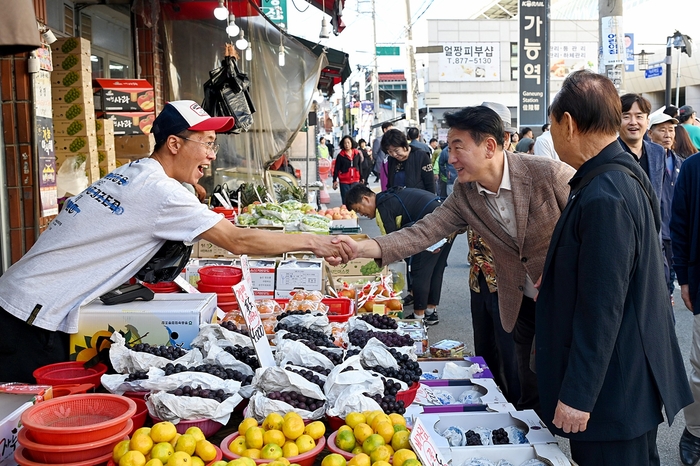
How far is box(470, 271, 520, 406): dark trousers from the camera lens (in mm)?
4363

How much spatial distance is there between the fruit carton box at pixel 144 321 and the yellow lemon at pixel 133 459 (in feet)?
3.89

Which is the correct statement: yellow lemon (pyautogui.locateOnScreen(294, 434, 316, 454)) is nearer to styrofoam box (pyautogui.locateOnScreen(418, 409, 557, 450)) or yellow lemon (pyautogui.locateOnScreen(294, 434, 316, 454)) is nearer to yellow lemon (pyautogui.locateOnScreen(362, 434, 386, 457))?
yellow lemon (pyautogui.locateOnScreen(362, 434, 386, 457))

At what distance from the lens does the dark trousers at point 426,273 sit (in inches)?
303

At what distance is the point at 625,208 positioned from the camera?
7.95 feet

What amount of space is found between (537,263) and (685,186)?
1455 mm

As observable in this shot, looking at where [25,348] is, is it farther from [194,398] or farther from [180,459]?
[180,459]

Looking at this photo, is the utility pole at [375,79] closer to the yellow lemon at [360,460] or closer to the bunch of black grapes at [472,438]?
the bunch of black grapes at [472,438]

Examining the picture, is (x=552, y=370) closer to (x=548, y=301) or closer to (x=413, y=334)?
(x=548, y=301)

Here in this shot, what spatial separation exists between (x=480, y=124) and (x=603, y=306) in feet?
4.89

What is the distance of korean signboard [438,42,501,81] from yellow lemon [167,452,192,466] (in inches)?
1866

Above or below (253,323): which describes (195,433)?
below

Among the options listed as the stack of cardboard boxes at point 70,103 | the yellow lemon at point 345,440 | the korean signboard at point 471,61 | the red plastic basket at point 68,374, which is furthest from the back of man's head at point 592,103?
the korean signboard at point 471,61

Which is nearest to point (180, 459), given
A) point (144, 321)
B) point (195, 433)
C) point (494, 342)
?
point (195, 433)

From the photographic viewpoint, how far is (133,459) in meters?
2.15
